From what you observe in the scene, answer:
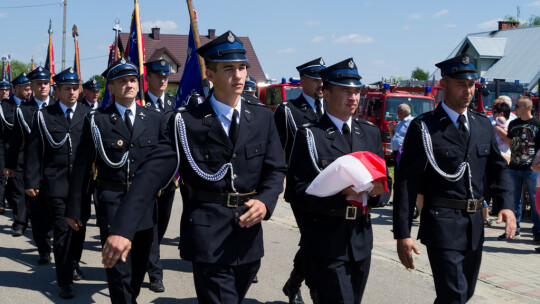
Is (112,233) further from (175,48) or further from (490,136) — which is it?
(175,48)

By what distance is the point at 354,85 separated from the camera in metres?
4.20

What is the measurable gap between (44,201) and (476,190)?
496cm

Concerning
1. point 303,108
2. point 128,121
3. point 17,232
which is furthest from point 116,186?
point 17,232

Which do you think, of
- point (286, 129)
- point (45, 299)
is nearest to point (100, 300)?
point (45, 299)

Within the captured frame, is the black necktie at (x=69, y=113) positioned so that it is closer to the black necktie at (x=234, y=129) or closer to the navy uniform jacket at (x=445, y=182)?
the black necktie at (x=234, y=129)

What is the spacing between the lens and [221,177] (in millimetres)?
3609

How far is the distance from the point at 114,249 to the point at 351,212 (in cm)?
158

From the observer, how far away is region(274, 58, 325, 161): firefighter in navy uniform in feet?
20.4

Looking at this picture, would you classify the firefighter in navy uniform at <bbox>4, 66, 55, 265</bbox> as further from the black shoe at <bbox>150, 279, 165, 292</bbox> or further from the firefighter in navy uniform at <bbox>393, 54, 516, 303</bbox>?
the firefighter in navy uniform at <bbox>393, 54, 516, 303</bbox>

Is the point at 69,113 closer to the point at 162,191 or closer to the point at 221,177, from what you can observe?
the point at 162,191

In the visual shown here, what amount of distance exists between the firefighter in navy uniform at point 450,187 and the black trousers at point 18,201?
6979 mm

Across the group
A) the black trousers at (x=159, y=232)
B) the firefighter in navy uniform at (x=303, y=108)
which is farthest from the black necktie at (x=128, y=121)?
the firefighter in navy uniform at (x=303, y=108)

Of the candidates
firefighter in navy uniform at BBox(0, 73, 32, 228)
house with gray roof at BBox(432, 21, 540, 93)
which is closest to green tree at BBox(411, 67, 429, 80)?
house with gray roof at BBox(432, 21, 540, 93)

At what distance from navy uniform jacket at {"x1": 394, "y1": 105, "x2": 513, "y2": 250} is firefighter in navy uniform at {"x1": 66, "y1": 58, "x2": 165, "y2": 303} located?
6.86 feet
